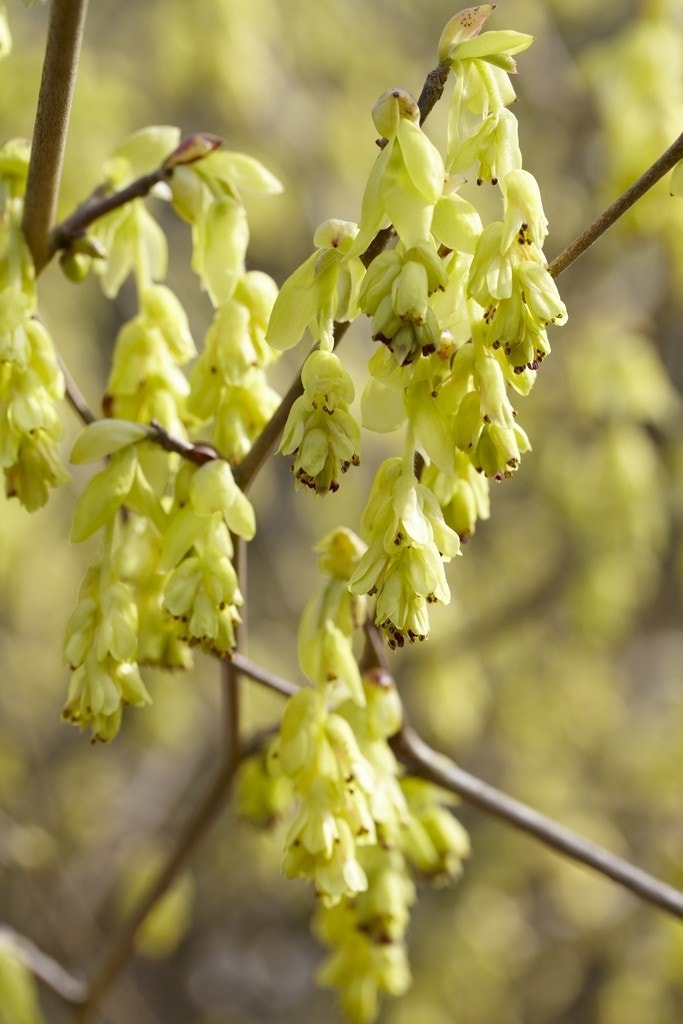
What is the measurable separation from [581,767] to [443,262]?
182 inches

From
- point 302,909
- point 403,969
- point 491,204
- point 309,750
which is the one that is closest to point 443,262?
point 309,750

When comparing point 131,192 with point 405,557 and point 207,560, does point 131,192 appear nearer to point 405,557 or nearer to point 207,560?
point 207,560

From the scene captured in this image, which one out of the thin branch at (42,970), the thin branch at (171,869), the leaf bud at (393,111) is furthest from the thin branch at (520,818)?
the thin branch at (42,970)

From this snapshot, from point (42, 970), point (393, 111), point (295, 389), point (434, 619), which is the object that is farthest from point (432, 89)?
point (434, 619)

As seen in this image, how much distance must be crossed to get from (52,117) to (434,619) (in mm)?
3081

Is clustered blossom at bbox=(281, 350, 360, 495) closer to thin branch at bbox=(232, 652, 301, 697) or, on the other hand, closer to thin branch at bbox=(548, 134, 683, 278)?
thin branch at bbox=(548, 134, 683, 278)

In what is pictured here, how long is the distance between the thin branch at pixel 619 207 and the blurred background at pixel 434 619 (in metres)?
2.51

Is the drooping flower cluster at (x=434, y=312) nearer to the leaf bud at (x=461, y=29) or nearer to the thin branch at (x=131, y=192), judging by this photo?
the leaf bud at (x=461, y=29)

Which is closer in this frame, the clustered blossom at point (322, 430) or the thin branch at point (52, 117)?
the clustered blossom at point (322, 430)

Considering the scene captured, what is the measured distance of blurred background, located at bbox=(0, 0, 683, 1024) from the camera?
4.09 m

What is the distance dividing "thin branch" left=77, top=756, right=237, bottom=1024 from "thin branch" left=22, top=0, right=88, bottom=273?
922 mm

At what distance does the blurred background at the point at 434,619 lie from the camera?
409cm

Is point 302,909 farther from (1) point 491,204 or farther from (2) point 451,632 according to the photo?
(1) point 491,204

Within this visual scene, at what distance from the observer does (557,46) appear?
482 cm
